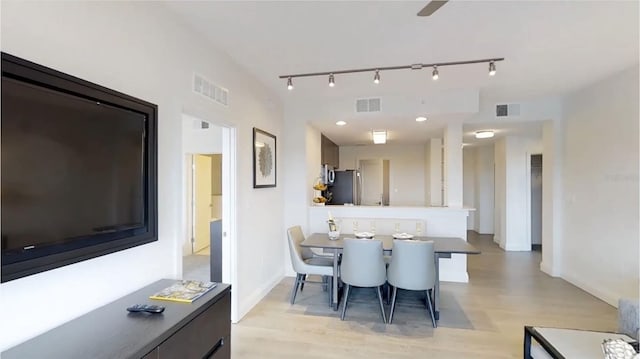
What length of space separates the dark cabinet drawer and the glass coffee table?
2037 mm

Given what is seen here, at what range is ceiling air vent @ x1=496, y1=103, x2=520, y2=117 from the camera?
508cm

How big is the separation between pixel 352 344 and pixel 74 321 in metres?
2.19

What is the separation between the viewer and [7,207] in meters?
1.26

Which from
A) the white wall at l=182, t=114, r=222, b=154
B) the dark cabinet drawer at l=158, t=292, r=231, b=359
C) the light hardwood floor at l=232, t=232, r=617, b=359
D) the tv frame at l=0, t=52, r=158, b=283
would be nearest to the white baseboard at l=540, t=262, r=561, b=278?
the light hardwood floor at l=232, t=232, r=617, b=359

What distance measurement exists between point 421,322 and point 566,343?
149 cm

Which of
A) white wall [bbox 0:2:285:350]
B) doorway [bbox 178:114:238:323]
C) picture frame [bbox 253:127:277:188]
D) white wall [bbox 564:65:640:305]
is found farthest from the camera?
picture frame [bbox 253:127:277:188]

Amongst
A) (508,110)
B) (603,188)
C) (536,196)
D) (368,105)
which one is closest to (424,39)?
(368,105)

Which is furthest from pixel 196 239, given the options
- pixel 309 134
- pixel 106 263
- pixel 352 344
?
pixel 106 263

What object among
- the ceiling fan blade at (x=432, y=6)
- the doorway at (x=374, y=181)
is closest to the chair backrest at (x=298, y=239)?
the ceiling fan blade at (x=432, y=6)

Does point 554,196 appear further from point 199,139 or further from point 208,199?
point 208,199

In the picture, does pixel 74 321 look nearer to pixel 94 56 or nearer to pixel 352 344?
pixel 94 56

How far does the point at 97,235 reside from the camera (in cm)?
169

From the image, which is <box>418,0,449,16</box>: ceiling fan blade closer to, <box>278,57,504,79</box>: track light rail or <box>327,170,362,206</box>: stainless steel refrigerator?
<box>278,57,504,79</box>: track light rail

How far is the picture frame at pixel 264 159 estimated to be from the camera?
3984mm
